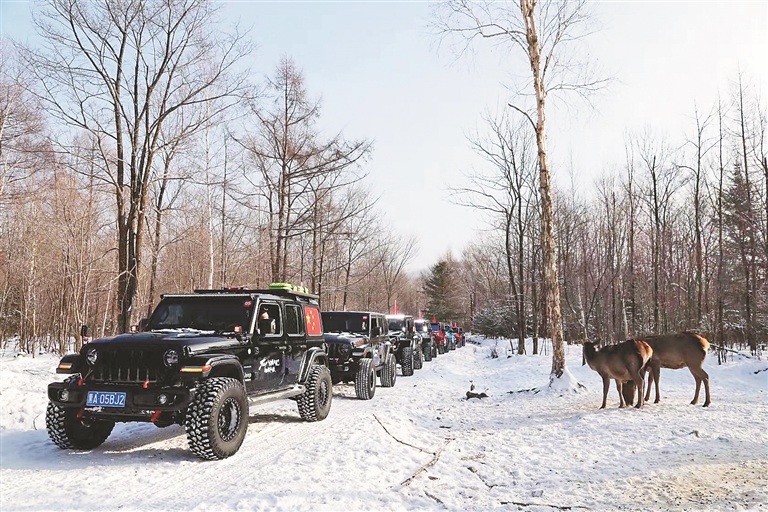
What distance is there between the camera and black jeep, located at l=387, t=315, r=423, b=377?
1746 centimetres

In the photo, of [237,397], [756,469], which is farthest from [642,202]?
[237,397]

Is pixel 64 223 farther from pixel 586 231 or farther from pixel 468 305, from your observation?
pixel 468 305

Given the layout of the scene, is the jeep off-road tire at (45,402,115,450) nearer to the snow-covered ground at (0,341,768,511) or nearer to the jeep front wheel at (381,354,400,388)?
the snow-covered ground at (0,341,768,511)

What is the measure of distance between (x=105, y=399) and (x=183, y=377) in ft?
2.92

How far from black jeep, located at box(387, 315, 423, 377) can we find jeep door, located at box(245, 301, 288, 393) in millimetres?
8318

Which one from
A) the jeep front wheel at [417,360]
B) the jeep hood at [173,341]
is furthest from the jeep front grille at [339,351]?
the jeep front wheel at [417,360]

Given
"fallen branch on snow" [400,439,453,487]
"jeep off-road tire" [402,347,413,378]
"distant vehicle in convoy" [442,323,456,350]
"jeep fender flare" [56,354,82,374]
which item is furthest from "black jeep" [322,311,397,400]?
"distant vehicle in convoy" [442,323,456,350]

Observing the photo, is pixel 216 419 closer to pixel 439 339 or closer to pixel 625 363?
pixel 625 363

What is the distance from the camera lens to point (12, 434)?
669 centimetres

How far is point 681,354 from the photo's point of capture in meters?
9.09

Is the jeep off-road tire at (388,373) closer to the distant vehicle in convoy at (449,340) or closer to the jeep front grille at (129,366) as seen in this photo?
the jeep front grille at (129,366)

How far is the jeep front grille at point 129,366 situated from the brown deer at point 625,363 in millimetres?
7187

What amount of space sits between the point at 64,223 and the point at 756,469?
2264 cm

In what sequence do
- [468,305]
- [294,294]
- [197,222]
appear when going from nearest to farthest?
[294,294] < [197,222] < [468,305]
